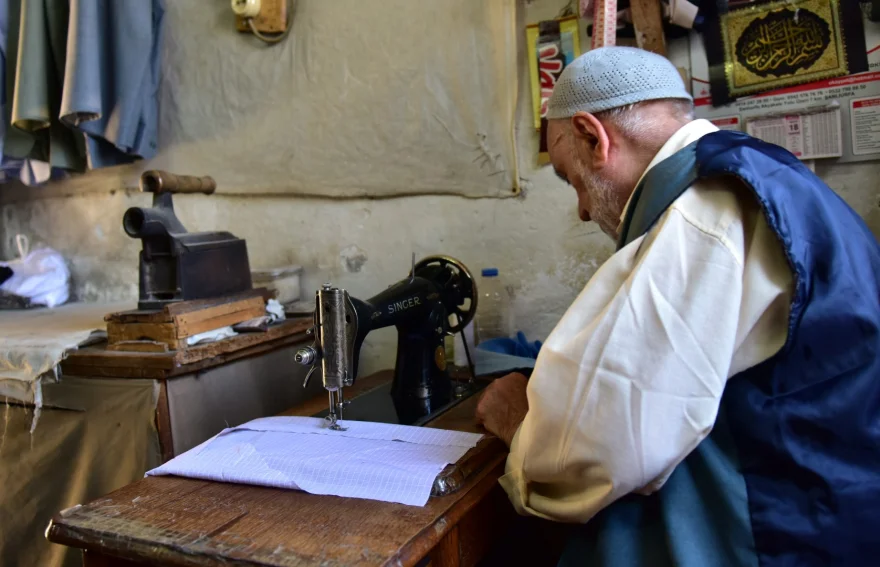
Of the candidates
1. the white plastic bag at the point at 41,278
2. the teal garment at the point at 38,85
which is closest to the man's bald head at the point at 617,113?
the teal garment at the point at 38,85

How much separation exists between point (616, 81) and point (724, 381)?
0.55m

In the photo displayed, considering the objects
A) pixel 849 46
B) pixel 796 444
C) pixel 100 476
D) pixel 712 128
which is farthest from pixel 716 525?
pixel 100 476

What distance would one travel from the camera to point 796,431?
0.88 metres

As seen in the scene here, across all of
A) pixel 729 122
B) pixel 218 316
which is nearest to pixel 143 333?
pixel 218 316

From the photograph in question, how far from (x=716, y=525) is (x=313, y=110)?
5.79 feet

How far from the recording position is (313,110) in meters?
2.21

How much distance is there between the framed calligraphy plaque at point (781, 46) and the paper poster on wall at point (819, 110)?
0.02 meters

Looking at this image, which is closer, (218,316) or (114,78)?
(218,316)

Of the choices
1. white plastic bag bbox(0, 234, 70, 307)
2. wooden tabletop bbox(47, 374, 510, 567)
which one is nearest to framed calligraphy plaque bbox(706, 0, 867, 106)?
wooden tabletop bbox(47, 374, 510, 567)

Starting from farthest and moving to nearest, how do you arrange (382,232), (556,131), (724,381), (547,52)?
1. (382,232)
2. (547,52)
3. (556,131)
4. (724,381)

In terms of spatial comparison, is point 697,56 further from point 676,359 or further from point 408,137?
point 676,359

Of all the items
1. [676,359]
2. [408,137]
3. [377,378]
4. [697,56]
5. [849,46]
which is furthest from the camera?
[408,137]

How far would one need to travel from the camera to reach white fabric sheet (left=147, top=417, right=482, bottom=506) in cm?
104

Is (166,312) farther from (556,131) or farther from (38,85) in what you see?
(38,85)
